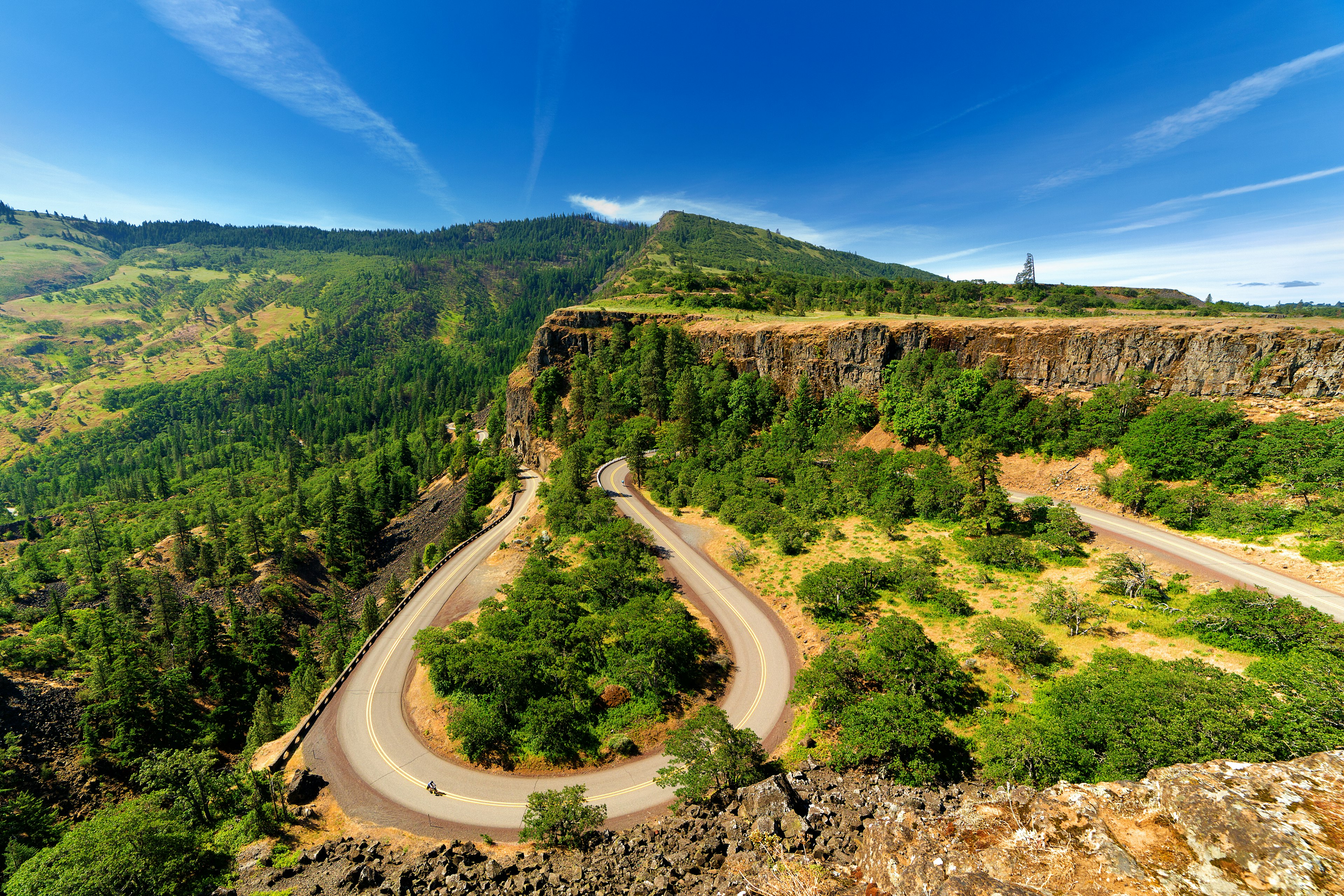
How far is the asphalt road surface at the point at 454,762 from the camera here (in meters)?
25.2

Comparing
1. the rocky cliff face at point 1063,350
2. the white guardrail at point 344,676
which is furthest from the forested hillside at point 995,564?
the white guardrail at point 344,676

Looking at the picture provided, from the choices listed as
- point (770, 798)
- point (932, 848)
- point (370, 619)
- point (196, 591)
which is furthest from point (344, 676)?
point (196, 591)

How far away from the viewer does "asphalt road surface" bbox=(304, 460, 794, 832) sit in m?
25.2

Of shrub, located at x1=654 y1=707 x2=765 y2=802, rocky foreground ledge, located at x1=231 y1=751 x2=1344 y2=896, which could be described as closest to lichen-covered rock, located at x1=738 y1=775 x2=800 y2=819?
rocky foreground ledge, located at x1=231 y1=751 x2=1344 y2=896

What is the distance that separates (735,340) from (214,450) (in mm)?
205042

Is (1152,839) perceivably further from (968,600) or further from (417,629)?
(417,629)

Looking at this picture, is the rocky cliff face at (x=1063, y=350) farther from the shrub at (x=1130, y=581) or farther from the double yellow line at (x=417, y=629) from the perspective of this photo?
the double yellow line at (x=417, y=629)

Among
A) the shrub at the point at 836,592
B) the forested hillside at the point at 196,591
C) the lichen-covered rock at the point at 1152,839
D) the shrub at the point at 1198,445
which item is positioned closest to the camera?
the lichen-covered rock at the point at 1152,839

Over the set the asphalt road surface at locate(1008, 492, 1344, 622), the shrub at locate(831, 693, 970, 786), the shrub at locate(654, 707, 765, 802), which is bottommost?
the shrub at locate(654, 707, 765, 802)

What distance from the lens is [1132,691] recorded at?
848 inches

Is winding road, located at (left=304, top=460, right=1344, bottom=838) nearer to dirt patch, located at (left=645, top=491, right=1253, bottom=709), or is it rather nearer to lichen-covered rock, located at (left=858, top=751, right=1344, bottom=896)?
dirt patch, located at (left=645, top=491, right=1253, bottom=709)

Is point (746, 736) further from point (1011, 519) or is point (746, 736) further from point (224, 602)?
point (224, 602)

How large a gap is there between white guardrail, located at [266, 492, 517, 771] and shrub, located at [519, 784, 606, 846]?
1890cm

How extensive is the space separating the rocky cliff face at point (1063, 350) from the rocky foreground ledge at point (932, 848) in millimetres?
49510
